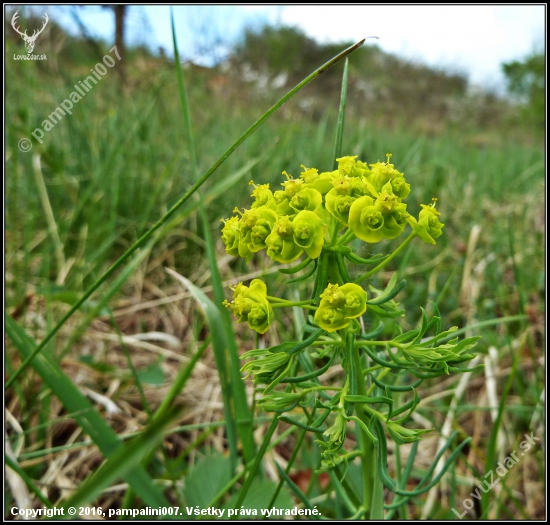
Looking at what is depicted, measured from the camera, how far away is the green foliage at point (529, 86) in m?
9.77

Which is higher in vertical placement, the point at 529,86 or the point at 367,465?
the point at 529,86

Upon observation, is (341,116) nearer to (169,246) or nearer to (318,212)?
(318,212)

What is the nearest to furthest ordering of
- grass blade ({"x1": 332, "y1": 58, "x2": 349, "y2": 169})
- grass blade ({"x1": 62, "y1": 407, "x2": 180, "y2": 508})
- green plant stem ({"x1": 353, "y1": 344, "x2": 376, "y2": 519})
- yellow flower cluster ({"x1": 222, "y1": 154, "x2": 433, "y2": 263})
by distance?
grass blade ({"x1": 62, "y1": 407, "x2": 180, "y2": 508}) → yellow flower cluster ({"x1": 222, "y1": 154, "x2": 433, "y2": 263}) → green plant stem ({"x1": 353, "y1": 344, "x2": 376, "y2": 519}) → grass blade ({"x1": 332, "y1": 58, "x2": 349, "y2": 169})

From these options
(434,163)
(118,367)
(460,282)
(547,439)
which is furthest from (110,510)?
(434,163)

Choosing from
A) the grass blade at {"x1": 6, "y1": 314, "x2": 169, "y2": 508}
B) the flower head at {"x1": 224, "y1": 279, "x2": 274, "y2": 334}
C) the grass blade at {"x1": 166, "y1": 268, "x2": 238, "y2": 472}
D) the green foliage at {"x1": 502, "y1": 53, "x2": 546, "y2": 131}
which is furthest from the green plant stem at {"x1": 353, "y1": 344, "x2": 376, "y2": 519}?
the green foliage at {"x1": 502, "y1": 53, "x2": 546, "y2": 131}

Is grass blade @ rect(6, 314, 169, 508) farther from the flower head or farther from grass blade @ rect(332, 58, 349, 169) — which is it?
grass blade @ rect(332, 58, 349, 169)

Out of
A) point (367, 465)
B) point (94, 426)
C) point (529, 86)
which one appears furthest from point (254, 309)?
point (529, 86)

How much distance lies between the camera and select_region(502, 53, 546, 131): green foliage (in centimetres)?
977

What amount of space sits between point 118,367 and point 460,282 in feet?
5.96

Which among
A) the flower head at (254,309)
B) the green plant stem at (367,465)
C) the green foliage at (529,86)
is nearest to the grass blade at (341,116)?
the flower head at (254,309)

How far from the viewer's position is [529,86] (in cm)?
1014

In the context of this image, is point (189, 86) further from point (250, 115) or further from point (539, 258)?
point (539, 258)

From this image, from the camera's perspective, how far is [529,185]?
3859 mm

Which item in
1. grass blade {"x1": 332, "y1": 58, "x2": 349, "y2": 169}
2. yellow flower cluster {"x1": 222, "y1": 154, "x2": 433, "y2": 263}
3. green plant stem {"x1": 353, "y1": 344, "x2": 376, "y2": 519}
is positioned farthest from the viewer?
grass blade {"x1": 332, "y1": 58, "x2": 349, "y2": 169}
